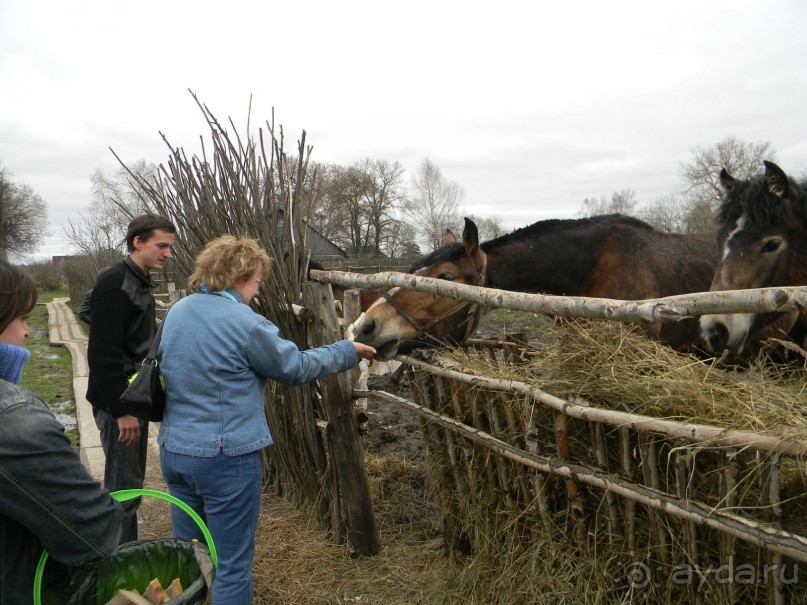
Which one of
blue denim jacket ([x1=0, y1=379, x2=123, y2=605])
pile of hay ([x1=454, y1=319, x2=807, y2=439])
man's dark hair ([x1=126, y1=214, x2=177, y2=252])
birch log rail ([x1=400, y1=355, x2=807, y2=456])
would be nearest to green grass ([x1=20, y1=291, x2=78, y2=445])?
man's dark hair ([x1=126, y1=214, x2=177, y2=252])

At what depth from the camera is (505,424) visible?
8.42ft

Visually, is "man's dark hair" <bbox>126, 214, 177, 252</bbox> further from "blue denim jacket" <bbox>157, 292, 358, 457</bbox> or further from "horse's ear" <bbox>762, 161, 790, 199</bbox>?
"horse's ear" <bbox>762, 161, 790, 199</bbox>

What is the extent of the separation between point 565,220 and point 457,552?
2702mm

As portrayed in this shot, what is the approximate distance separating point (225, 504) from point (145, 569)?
483 millimetres

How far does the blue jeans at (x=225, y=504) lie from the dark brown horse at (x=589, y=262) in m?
1.91

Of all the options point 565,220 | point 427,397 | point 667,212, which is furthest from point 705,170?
point 427,397

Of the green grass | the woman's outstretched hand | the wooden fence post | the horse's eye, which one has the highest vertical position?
the horse's eye

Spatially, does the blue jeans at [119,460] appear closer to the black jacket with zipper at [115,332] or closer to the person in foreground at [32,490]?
the black jacket with zipper at [115,332]

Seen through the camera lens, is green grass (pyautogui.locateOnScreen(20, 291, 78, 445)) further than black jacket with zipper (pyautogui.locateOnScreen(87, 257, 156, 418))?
Yes

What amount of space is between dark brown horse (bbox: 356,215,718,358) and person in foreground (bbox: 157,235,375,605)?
1646 millimetres

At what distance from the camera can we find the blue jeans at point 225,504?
222 centimetres

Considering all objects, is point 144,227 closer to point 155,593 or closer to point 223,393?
point 223,393

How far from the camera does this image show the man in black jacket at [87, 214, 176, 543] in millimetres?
2824

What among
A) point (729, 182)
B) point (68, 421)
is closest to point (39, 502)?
point (729, 182)
